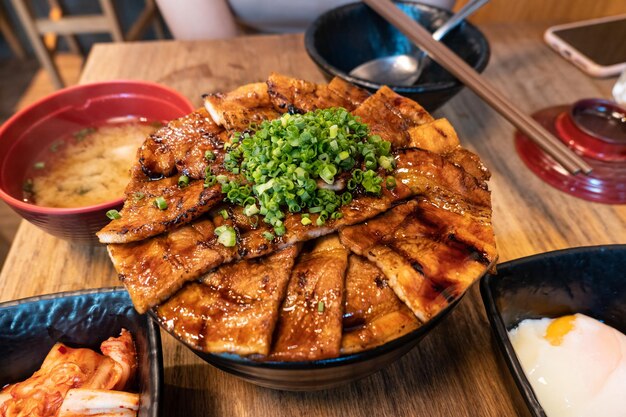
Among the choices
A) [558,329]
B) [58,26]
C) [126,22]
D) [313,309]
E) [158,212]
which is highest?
[158,212]

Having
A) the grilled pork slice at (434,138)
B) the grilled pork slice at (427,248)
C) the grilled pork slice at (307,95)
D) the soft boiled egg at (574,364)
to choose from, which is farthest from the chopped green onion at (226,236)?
the soft boiled egg at (574,364)

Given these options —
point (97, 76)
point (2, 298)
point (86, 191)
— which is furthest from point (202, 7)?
point (2, 298)

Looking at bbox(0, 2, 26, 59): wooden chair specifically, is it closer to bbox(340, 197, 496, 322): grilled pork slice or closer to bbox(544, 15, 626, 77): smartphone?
bbox(544, 15, 626, 77): smartphone

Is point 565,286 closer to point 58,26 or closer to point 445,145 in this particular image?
point 445,145

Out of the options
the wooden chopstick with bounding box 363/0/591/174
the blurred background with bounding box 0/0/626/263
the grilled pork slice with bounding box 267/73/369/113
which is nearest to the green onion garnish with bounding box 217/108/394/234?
the grilled pork slice with bounding box 267/73/369/113

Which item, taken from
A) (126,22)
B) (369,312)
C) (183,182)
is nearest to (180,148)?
(183,182)
